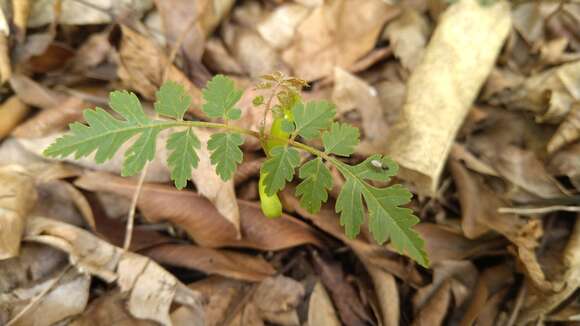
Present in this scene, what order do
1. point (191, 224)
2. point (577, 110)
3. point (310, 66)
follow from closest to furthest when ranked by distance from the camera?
point (191, 224), point (577, 110), point (310, 66)

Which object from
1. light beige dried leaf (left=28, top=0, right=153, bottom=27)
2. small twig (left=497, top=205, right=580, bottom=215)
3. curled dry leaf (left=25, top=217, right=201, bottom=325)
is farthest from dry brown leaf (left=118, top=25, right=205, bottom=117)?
small twig (left=497, top=205, right=580, bottom=215)

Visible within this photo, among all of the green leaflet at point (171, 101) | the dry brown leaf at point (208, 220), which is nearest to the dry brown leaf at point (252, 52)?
the dry brown leaf at point (208, 220)

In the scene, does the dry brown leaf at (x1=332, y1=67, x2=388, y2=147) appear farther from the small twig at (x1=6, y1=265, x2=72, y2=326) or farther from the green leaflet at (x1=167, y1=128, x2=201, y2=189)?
the small twig at (x1=6, y1=265, x2=72, y2=326)

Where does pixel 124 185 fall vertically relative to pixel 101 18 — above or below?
below

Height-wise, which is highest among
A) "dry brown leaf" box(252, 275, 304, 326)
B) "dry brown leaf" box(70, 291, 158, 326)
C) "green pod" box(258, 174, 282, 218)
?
"green pod" box(258, 174, 282, 218)

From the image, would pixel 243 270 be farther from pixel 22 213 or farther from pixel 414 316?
pixel 22 213

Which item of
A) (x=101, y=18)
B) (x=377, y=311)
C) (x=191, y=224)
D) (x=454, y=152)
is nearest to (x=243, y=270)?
(x=191, y=224)

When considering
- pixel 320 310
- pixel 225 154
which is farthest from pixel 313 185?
pixel 320 310
